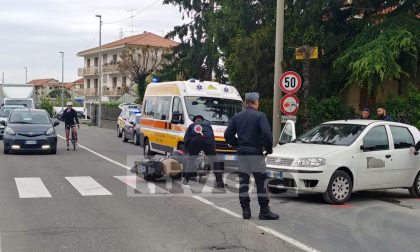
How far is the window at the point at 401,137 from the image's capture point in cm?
1092

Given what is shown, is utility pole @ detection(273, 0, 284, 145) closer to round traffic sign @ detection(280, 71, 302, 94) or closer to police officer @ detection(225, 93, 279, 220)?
round traffic sign @ detection(280, 71, 302, 94)

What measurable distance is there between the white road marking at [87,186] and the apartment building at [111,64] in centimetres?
5369

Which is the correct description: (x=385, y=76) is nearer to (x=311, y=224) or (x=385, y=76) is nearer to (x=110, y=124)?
(x=311, y=224)

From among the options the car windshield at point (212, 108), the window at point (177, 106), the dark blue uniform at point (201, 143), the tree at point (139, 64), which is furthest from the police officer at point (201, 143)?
the tree at point (139, 64)

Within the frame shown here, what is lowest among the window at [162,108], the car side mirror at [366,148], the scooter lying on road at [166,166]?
the scooter lying on road at [166,166]

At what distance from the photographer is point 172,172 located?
479 inches

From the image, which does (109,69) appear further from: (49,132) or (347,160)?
(347,160)

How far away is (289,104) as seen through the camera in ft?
51.4

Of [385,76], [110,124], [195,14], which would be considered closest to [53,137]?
[385,76]

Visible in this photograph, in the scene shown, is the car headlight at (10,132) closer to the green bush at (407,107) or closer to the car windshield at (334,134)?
the car windshield at (334,134)

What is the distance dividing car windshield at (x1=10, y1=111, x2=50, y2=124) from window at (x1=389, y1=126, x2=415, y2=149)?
12144 millimetres

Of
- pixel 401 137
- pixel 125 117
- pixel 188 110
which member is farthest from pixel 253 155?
pixel 125 117

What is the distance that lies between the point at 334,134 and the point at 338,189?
4.27ft

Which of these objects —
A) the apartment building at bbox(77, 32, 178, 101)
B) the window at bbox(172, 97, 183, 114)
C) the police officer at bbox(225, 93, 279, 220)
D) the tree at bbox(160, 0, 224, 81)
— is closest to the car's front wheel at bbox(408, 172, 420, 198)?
the police officer at bbox(225, 93, 279, 220)
